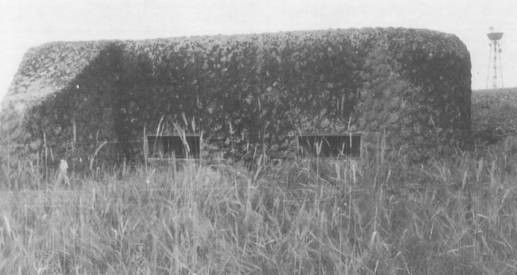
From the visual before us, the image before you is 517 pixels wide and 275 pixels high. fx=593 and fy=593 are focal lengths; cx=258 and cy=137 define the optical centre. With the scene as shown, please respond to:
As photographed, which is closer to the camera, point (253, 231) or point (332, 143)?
point (253, 231)

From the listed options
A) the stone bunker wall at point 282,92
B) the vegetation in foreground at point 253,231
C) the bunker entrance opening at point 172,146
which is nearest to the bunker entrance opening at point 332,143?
the stone bunker wall at point 282,92

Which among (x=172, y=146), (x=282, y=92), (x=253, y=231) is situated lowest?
(x=253, y=231)

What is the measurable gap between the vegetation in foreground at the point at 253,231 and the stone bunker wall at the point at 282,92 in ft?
5.64

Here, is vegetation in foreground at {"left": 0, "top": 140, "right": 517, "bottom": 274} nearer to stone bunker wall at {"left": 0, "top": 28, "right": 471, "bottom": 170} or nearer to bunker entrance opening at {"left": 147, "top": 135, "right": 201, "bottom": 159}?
stone bunker wall at {"left": 0, "top": 28, "right": 471, "bottom": 170}

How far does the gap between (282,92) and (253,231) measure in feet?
10.2

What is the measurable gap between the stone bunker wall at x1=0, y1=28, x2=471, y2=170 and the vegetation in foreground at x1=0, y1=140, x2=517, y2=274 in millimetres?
1720


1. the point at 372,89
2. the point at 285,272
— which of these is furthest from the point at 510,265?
the point at 372,89

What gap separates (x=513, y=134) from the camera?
815 centimetres

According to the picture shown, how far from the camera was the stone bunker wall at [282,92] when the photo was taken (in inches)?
258

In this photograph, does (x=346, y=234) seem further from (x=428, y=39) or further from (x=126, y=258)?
(x=428, y=39)

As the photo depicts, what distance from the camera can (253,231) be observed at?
3832 millimetres

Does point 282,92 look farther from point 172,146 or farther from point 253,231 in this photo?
point 253,231

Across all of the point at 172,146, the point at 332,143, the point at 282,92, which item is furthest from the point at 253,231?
the point at 172,146

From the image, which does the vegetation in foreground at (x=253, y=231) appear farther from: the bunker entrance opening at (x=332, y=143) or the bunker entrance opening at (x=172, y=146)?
the bunker entrance opening at (x=172, y=146)
